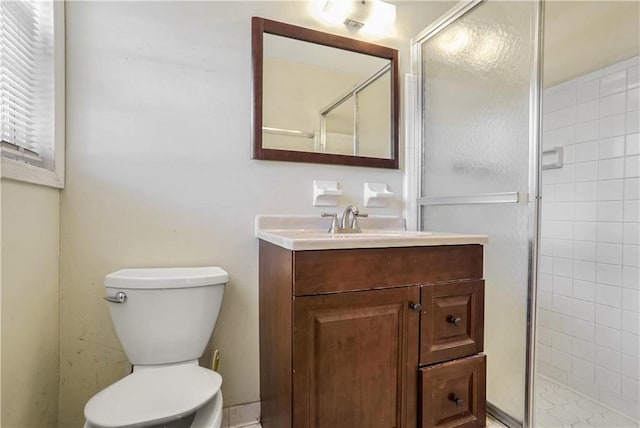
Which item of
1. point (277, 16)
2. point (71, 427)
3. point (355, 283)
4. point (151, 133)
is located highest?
point (277, 16)

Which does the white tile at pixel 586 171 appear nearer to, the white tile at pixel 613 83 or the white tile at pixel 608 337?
the white tile at pixel 613 83

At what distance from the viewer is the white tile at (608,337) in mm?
1651

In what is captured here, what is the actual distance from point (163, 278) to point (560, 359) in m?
2.26

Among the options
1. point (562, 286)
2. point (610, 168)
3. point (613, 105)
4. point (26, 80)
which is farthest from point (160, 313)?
point (613, 105)

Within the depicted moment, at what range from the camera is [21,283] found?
3.00ft

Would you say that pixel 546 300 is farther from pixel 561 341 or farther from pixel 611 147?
pixel 611 147

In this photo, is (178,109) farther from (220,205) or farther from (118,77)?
(220,205)

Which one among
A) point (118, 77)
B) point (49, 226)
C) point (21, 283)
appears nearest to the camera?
point (21, 283)

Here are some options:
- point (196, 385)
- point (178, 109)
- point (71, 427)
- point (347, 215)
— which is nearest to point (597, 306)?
point (347, 215)

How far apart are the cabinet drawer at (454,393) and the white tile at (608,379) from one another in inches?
40.8

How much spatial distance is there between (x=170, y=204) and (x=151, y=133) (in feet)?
0.98

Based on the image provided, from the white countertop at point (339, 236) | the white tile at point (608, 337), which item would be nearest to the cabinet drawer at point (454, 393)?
the white countertop at point (339, 236)

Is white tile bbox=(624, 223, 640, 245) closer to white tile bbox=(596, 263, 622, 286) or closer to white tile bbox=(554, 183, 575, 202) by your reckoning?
white tile bbox=(596, 263, 622, 286)

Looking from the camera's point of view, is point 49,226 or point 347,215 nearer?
point 49,226
